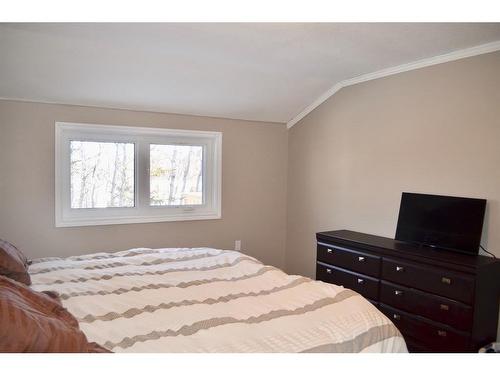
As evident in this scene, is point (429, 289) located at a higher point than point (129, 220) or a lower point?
lower

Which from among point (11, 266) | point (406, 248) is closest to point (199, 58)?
point (11, 266)

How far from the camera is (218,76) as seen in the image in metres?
3.38

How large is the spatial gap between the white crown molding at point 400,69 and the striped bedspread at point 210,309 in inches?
78.9

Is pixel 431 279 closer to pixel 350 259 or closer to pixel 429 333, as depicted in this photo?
pixel 429 333

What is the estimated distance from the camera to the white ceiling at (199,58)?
245cm

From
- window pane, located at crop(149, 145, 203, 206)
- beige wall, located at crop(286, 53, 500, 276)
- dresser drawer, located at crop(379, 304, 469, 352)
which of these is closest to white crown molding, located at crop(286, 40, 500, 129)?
beige wall, located at crop(286, 53, 500, 276)

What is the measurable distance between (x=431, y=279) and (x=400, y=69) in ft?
5.76

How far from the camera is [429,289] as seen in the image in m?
2.61

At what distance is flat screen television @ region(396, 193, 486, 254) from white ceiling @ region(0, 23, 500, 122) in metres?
1.12

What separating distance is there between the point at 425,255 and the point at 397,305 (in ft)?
1.49

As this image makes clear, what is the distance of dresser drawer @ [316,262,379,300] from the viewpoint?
9.87 ft

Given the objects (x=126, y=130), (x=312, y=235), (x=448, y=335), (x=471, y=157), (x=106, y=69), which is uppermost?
(x=106, y=69)
